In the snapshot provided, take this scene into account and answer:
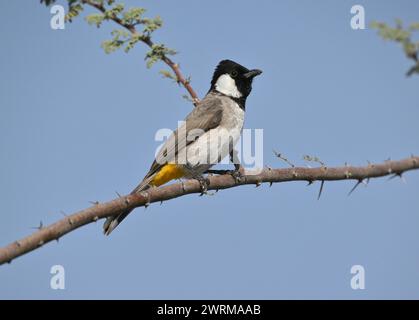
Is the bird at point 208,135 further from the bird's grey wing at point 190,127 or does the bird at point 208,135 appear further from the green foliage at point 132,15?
the green foliage at point 132,15

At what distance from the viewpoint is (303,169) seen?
4984 millimetres

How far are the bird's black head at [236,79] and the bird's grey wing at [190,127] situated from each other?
345 mm

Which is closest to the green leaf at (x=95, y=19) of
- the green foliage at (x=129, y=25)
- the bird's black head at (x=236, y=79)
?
Result: the green foliage at (x=129, y=25)

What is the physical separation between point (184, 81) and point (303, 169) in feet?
4.60

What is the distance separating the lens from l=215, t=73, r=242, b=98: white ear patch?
8175 mm

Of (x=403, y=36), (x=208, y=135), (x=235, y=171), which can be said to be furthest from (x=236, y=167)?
(x=403, y=36)

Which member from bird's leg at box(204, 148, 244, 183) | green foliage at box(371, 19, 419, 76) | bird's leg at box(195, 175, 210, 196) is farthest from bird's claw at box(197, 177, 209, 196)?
green foliage at box(371, 19, 419, 76)

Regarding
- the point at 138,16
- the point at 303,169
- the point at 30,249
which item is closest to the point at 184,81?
the point at 138,16

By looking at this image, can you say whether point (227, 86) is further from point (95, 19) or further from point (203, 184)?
point (95, 19)

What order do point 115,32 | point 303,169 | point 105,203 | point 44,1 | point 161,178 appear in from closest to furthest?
point 44,1
point 105,203
point 115,32
point 303,169
point 161,178

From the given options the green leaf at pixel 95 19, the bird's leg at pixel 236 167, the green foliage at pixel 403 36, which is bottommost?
the green foliage at pixel 403 36

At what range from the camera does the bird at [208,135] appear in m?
6.61

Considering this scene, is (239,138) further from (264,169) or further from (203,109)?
(264,169)

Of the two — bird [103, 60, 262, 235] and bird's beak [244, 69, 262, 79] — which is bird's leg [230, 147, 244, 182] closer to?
bird [103, 60, 262, 235]
